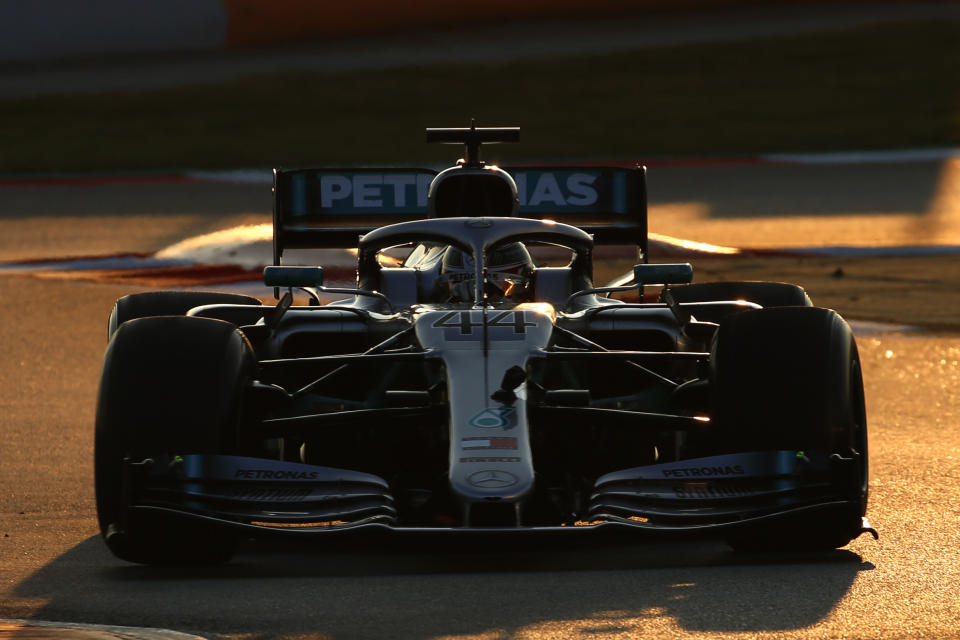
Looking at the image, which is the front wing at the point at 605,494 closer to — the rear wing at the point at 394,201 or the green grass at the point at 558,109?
the rear wing at the point at 394,201

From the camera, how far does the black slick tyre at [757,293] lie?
8.77 m

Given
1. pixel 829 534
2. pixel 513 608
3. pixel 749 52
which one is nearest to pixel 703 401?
pixel 829 534

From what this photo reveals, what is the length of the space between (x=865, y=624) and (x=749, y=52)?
85.1 ft

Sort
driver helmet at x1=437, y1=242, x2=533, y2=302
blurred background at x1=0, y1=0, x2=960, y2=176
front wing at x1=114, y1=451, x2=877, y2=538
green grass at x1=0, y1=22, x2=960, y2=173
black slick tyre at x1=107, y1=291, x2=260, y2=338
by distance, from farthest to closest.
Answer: blurred background at x1=0, y1=0, x2=960, y2=176 < green grass at x1=0, y1=22, x2=960, y2=173 < black slick tyre at x1=107, y1=291, x2=260, y2=338 < driver helmet at x1=437, y1=242, x2=533, y2=302 < front wing at x1=114, y1=451, x2=877, y2=538

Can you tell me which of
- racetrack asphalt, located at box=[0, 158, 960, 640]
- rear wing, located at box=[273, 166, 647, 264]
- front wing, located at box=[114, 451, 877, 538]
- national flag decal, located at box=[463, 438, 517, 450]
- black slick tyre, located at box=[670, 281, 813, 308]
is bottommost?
racetrack asphalt, located at box=[0, 158, 960, 640]

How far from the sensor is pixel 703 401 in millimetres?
6621

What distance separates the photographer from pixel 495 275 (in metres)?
8.11

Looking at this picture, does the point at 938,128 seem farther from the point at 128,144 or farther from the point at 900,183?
the point at 128,144

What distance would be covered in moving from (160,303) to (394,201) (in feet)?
6.19

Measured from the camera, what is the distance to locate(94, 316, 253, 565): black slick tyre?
19.7 ft

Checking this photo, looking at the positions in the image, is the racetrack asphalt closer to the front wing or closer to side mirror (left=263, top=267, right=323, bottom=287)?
the front wing

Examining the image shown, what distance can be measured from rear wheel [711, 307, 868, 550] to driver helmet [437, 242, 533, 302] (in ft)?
5.71

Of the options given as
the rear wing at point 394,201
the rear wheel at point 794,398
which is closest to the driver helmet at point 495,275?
the rear wing at point 394,201

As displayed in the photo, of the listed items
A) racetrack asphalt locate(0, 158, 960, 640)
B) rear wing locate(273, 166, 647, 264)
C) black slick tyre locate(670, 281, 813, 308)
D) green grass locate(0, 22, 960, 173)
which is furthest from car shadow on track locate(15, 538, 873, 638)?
green grass locate(0, 22, 960, 173)
